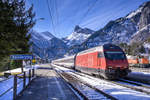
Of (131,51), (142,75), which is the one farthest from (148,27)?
(142,75)

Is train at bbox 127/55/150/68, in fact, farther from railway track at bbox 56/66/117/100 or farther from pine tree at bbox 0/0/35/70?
pine tree at bbox 0/0/35/70

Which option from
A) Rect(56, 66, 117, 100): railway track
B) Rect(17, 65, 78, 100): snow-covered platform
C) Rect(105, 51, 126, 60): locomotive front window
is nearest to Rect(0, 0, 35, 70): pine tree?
Rect(17, 65, 78, 100): snow-covered platform

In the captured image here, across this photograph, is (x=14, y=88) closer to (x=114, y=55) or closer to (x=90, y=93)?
(x=90, y=93)

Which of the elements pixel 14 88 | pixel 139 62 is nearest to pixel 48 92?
pixel 14 88

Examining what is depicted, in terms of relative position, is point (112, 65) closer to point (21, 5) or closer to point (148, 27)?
point (21, 5)

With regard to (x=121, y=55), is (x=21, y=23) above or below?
above

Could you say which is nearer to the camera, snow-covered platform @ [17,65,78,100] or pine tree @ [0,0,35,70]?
snow-covered platform @ [17,65,78,100]

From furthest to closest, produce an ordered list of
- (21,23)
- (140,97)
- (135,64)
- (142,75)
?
(135,64)
(142,75)
(21,23)
(140,97)

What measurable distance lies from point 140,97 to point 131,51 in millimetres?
75090

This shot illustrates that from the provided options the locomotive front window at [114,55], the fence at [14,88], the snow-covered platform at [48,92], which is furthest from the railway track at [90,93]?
the locomotive front window at [114,55]

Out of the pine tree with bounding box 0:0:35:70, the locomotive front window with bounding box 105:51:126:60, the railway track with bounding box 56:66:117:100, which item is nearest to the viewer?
the railway track with bounding box 56:66:117:100

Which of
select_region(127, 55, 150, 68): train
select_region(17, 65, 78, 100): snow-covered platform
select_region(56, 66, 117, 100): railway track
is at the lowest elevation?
select_region(17, 65, 78, 100): snow-covered platform

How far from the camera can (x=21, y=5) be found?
12.1 metres

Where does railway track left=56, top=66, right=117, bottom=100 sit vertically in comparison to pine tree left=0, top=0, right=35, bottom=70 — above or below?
below
